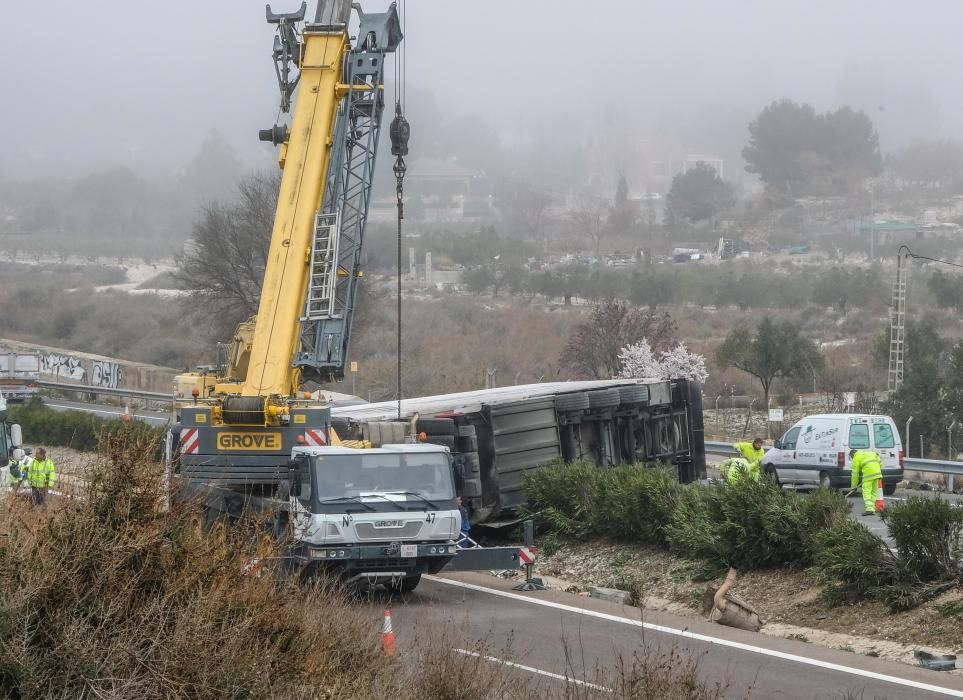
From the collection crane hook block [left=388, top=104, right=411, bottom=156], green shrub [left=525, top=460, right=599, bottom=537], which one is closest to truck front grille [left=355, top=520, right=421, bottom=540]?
green shrub [left=525, top=460, right=599, bottom=537]

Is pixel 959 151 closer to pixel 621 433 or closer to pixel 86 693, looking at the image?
pixel 621 433

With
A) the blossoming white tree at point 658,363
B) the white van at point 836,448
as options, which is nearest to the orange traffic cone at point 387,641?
the white van at point 836,448

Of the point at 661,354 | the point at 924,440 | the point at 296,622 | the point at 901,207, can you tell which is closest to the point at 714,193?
the point at 901,207

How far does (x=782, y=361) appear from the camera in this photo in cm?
5347

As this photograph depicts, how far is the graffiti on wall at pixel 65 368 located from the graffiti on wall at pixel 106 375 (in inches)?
72.0

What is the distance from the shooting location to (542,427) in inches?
874

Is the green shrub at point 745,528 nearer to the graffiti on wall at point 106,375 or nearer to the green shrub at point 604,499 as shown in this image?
the green shrub at point 604,499

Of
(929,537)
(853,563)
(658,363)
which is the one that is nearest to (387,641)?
(853,563)

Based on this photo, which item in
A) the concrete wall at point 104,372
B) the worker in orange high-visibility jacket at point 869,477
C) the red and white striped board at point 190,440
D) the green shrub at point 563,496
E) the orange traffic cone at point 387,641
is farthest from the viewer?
the concrete wall at point 104,372

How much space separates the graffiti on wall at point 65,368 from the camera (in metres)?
70.1

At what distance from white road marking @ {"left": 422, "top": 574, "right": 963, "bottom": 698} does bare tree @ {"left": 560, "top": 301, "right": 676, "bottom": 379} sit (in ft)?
138

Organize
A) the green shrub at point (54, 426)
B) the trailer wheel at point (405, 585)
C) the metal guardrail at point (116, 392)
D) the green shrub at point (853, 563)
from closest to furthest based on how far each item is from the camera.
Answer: the green shrub at point (853, 563) < the trailer wheel at point (405, 585) < the green shrub at point (54, 426) < the metal guardrail at point (116, 392)

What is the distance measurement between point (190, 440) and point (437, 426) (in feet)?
11.6

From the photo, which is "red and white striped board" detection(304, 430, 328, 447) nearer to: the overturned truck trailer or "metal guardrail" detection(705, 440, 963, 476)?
the overturned truck trailer
